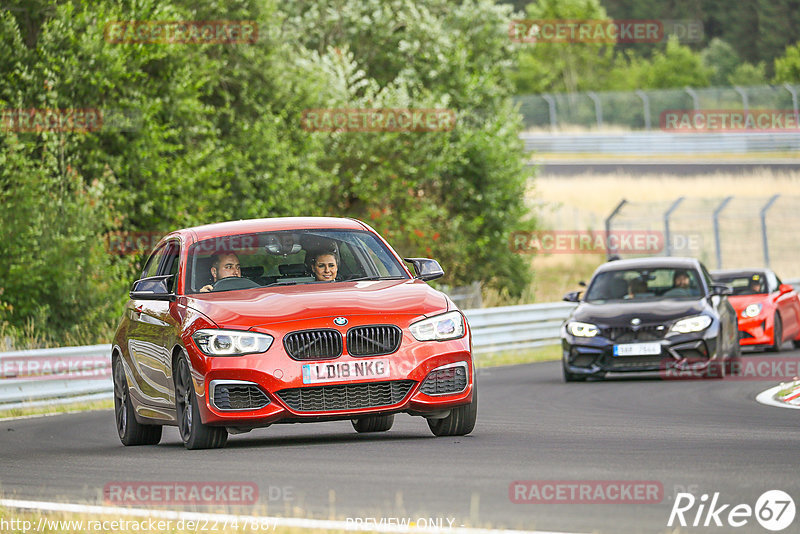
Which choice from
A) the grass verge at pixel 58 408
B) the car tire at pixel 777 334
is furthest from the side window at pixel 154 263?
the car tire at pixel 777 334

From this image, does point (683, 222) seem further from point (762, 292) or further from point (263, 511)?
point (263, 511)

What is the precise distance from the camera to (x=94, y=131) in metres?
26.7

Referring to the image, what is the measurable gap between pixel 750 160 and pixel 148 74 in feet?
114

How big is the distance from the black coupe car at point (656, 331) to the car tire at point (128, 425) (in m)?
6.91

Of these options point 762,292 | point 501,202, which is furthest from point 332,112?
point 762,292

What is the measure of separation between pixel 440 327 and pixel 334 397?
87 centimetres

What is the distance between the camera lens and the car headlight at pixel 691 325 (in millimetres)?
17031

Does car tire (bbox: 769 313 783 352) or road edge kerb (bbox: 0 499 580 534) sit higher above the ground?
road edge kerb (bbox: 0 499 580 534)

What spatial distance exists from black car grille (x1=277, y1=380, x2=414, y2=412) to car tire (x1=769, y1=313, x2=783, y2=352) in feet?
44.7

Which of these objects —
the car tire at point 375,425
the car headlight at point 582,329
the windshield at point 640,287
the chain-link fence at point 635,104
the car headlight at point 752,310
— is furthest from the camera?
the chain-link fence at point 635,104

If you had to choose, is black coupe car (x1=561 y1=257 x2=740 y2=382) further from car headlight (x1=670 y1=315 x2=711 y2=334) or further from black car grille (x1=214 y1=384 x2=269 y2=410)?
black car grille (x1=214 y1=384 x2=269 y2=410)

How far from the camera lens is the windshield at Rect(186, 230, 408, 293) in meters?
10.8

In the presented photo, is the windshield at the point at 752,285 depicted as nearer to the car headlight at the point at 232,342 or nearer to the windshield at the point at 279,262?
the windshield at the point at 279,262

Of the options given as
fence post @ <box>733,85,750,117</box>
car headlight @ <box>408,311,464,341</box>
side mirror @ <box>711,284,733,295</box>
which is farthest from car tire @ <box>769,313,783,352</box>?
fence post @ <box>733,85,750,117</box>
